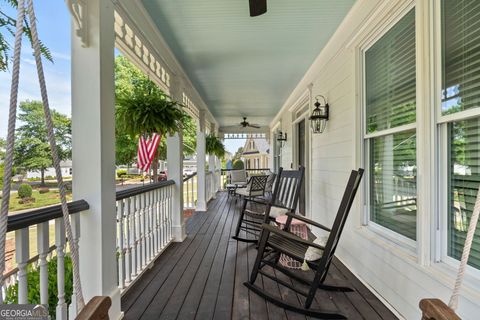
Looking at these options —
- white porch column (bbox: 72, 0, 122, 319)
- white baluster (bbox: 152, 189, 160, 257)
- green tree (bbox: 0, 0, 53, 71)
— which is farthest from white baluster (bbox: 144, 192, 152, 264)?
green tree (bbox: 0, 0, 53, 71)

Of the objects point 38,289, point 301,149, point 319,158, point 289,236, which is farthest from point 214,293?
point 301,149

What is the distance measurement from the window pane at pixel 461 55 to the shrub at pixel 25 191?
2.52m

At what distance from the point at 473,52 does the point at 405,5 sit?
735mm

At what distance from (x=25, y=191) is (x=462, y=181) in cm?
252

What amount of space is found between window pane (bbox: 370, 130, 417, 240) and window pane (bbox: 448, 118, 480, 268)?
0.30 m

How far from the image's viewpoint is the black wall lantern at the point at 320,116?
11.1 ft

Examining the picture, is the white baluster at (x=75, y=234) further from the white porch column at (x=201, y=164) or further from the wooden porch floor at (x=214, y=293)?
the white porch column at (x=201, y=164)

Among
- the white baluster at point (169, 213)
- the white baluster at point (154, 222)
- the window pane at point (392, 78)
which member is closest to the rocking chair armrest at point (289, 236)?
the window pane at point (392, 78)

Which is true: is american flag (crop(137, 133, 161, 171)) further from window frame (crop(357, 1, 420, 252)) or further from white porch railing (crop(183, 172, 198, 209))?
window frame (crop(357, 1, 420, 252))

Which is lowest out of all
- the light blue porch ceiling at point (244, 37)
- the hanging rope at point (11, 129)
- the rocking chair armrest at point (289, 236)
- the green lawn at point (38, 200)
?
the rocking chair armrest at point (289, 236)

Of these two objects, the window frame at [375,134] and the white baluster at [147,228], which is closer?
the window frame at [375,134]

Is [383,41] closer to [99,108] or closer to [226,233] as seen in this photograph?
[99,108]

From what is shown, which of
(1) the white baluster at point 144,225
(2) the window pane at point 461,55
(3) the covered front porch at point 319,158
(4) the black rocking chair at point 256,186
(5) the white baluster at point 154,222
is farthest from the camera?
(4) the black rocking chair at point 256,186

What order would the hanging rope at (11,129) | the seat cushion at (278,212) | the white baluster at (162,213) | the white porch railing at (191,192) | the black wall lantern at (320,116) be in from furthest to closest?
the white porch railing at (191,192) → the black wall lantern at (320,116) → the seat cushion at (278,212) → the white baluster at (162,213) → the hanging rope at (11,129)
